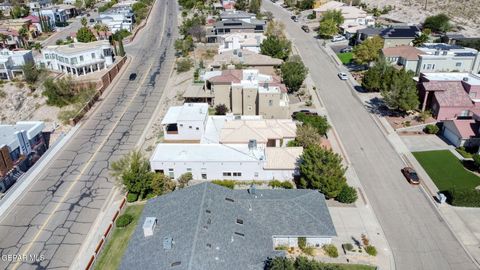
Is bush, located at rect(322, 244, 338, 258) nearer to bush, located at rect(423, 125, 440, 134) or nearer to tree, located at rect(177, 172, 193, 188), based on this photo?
tree, located at rect(177, 172, 193, 188)

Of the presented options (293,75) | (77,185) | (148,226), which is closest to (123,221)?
(148,226)

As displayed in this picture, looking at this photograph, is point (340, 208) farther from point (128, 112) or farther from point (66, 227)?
point (128, 112)

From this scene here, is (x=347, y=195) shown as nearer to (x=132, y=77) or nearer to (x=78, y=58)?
(x=132, y=77)

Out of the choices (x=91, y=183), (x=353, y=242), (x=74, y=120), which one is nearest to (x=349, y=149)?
(x=353, y=242)

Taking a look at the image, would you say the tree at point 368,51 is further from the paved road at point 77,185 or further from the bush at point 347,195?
the bush at point 347,195

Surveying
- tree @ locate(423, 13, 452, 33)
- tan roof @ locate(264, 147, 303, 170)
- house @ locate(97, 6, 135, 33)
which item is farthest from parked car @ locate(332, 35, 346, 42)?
tan roof @ locate(264, 147, 303, 170)

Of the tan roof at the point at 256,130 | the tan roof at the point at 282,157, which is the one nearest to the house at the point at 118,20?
the tan roof at the point at 256,130
